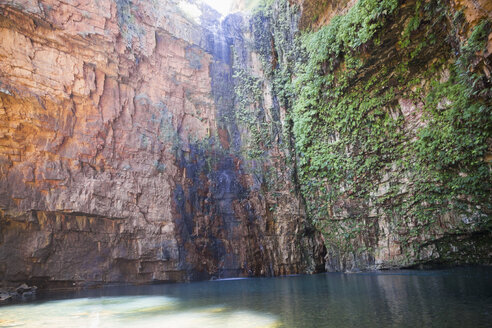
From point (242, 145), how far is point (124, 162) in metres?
6.38

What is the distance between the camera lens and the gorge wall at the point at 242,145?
973cm

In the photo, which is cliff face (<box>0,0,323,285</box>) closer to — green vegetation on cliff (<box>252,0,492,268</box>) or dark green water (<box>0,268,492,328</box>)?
green vegetation on cliff (<box>252,0,492,268</box>)

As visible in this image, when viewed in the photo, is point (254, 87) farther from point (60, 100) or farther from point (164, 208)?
point (60, 100)

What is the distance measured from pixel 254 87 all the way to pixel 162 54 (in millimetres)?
5511

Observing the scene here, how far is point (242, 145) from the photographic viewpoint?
16.5 metres

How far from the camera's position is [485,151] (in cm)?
862

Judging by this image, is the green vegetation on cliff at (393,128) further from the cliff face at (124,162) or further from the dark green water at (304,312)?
the dark green water at (304,312)

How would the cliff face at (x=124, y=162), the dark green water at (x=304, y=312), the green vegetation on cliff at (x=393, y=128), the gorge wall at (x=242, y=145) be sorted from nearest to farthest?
the dark green water at (x=304, y=312) < the green vegetation on cliff at (x=393, y=128) < the gorge wall at (x=242, y=145) < the cliff face at (x=124, y=162)

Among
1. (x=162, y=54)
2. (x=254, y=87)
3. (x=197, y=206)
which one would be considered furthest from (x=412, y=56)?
(x=162, y=54)

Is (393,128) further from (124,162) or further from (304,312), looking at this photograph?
(124,162)

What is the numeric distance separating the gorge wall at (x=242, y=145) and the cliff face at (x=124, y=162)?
0.06 m

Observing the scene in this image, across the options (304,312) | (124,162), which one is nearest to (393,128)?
(304,312)

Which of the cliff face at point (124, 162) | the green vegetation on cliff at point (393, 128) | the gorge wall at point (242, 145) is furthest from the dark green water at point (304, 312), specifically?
the cliff face at point (124, 162)

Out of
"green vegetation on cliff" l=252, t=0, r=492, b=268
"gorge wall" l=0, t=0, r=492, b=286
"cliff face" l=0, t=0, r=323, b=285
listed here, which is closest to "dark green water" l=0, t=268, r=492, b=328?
"green vegetation on cliff" l=252, t=0, r=492, b=268
